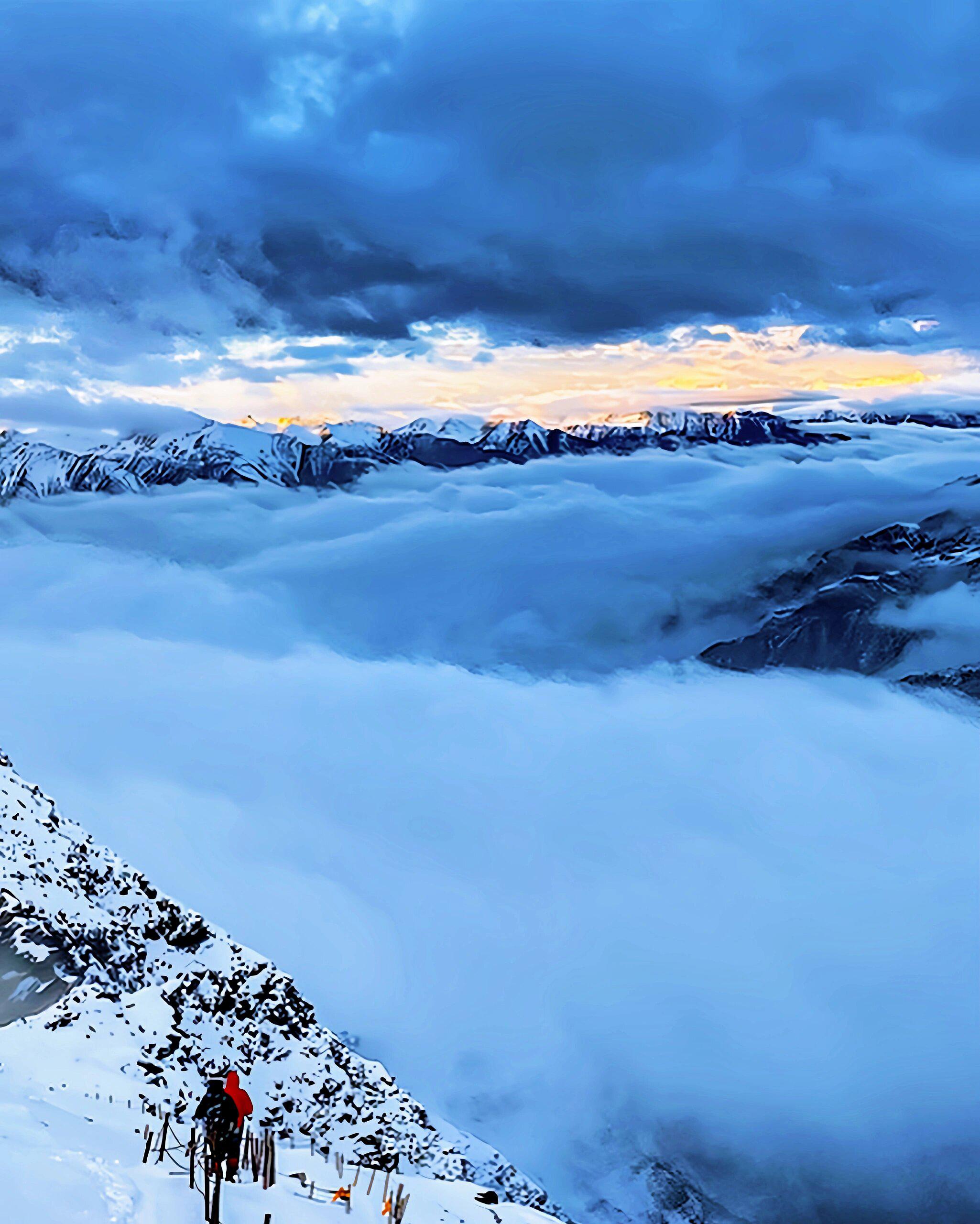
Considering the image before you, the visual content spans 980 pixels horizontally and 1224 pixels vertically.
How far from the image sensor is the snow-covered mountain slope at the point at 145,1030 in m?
28.0

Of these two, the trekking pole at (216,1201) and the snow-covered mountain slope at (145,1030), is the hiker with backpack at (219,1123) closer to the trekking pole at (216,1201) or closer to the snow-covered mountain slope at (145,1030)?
the trekking pole at (216,1201)

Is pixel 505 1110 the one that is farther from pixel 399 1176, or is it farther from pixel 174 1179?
pixel 174 1179

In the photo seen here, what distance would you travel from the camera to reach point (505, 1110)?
115 meters

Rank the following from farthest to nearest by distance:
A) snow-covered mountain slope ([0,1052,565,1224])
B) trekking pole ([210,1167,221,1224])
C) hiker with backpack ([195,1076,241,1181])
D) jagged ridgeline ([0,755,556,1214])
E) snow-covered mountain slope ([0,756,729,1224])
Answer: jagged ridgeline ([0,755,556,1214]), snow-covered mountain slope ([0,756,729,1224]), snow-covered mountain slope ([0,1052,565,1224]), trekking pole ([210,1167,221,1224]), hiker with backpack ([195,1076,241,1181])

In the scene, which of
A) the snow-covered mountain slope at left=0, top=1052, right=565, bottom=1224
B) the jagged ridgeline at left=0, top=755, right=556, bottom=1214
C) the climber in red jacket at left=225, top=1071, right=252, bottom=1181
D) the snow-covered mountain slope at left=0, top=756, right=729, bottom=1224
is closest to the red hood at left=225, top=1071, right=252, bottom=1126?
the climber in red jacket at left=225, top=1071, right=252, bottom=1181

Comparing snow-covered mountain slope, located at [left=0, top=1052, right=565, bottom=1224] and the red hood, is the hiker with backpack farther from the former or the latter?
snow-covered mountain slope, located at [left=0, top=1052, right=565, bottom=1224]

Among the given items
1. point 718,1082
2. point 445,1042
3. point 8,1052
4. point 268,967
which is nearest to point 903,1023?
point 718,1082

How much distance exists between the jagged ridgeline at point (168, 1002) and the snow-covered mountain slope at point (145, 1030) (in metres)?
0.07

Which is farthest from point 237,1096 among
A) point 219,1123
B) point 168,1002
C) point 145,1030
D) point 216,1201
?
point 168,1002

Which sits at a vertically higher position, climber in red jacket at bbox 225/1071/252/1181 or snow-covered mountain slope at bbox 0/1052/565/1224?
climber in red jacket at bbox 225/1071/252/1181

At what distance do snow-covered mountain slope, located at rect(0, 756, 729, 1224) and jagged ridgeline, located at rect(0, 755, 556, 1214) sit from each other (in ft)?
0.23

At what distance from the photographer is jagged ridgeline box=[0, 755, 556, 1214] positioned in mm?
33719

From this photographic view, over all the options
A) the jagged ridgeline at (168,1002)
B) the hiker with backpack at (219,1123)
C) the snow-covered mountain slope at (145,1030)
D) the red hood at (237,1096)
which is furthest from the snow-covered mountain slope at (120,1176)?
the red hood at (237,1096)

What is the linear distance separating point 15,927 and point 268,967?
1204 centimetres
